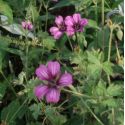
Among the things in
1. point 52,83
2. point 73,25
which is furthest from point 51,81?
point 73,25

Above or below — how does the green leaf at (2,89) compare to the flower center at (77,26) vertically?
below

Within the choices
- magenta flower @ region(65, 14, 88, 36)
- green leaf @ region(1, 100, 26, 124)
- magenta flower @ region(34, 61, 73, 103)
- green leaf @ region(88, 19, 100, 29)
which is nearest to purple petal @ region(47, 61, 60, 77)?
magenta flower @ region(34, 61, 73, 103)

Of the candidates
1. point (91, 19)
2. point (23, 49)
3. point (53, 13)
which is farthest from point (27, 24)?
point (53, 13)

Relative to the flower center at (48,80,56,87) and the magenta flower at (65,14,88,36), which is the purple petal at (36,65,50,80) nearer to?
the flower center at (48,80,56,87)

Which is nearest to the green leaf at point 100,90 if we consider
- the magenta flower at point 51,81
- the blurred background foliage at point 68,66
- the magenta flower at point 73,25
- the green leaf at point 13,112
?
the blurred background foliage at point 68,66

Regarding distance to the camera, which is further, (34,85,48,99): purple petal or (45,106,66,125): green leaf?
(45,106,66,125): green leaf

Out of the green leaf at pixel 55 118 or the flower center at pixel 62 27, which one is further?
the flower center at pixel 62 27

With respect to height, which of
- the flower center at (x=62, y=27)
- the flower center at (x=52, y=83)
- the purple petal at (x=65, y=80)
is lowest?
the flower center at (x=52, y=83)

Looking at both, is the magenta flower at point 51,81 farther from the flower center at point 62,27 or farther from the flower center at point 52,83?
the flower center at point 62,27

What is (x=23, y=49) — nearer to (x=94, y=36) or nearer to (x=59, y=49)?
(x=59, y=49)
